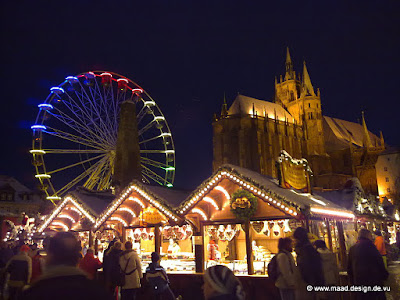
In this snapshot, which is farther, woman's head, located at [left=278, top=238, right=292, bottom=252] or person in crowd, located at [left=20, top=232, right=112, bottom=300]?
woman's head, located at [left=278, top=238, right=292, bottom=252]

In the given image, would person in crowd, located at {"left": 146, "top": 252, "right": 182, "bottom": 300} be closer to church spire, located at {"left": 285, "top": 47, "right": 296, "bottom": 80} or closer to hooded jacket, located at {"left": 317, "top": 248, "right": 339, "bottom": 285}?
hooded jacket, located at {"left": 317, "top": 248, "right": 339, "bottom": 285}

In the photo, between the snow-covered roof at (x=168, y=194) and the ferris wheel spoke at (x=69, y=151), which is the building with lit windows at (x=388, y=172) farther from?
the snow-covered roof at (x=168, y=194)

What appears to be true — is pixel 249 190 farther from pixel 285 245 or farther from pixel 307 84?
pixel 307 84

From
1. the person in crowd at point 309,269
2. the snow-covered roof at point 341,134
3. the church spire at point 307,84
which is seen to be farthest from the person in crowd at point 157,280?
the church spire at point 307,84

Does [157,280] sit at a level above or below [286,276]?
below

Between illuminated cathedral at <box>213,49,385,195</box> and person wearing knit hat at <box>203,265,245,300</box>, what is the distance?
58.5m

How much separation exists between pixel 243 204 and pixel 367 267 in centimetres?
649

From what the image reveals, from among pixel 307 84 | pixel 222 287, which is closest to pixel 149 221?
pixel 222 287

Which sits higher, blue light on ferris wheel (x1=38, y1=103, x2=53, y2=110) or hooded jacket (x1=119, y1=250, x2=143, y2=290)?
blue light on ferris wheel (x1=38, y1=103, x2=53, y2=110)

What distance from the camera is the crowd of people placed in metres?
2.69

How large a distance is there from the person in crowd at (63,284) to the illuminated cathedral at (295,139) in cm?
5932

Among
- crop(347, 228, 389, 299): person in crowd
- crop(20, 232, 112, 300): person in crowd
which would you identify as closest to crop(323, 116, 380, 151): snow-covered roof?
crop(347, 228, 389, 299): person in crowd

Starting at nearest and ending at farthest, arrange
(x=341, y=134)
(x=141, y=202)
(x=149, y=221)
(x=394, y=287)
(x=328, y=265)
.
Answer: (x=328, y=265)
(x=394, y=287)
(x=149, y=221)
(x=141, y=202)
(x=341, y=134)

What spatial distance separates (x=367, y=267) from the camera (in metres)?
6.48
